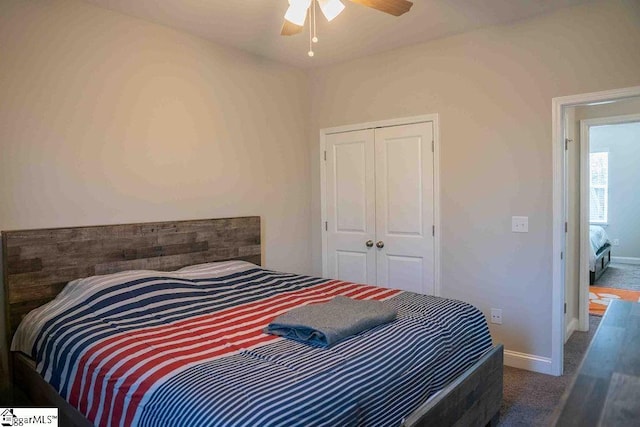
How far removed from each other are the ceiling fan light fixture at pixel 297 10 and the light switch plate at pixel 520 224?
2.13 metres

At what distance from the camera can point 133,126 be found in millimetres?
2930

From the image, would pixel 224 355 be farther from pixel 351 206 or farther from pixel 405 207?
pixel 351 206

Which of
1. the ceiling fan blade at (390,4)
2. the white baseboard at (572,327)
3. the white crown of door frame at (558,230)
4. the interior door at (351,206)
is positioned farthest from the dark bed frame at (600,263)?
the ceiling fan blade at (390,4)

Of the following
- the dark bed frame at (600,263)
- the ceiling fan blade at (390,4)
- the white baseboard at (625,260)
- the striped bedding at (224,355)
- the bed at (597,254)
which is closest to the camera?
the striped bedding at (224,355)

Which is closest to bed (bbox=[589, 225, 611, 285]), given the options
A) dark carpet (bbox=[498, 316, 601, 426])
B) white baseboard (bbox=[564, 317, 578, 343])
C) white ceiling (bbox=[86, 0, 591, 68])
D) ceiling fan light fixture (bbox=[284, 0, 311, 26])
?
white baseboard (bbox=[564, 317, 578, 343])

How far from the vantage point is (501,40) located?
3180 mm

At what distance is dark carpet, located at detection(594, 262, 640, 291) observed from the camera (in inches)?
229

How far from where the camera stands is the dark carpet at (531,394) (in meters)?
2.49

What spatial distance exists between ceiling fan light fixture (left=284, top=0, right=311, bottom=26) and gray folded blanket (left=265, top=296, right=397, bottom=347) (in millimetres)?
1580

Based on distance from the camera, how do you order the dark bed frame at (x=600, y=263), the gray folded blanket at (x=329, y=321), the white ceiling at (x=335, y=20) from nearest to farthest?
the gray folded blanket at (x=329, y=321) → the white ceiling at (x=335, y=20) → the dark bed frame at (x=600, y=263)

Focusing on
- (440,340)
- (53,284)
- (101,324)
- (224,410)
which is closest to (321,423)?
(224,410)

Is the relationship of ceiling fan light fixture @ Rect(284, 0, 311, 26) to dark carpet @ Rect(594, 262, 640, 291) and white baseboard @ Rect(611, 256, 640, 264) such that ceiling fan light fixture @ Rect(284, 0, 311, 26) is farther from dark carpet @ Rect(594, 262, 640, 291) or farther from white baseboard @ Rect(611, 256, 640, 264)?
white baseboard @ Rect(611, 256, 640, 264)

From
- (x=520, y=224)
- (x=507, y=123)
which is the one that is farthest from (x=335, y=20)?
(x=520, y=224)

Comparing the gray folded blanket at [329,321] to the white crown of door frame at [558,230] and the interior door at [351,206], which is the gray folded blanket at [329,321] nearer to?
the white crown of door frame at [558,230]
